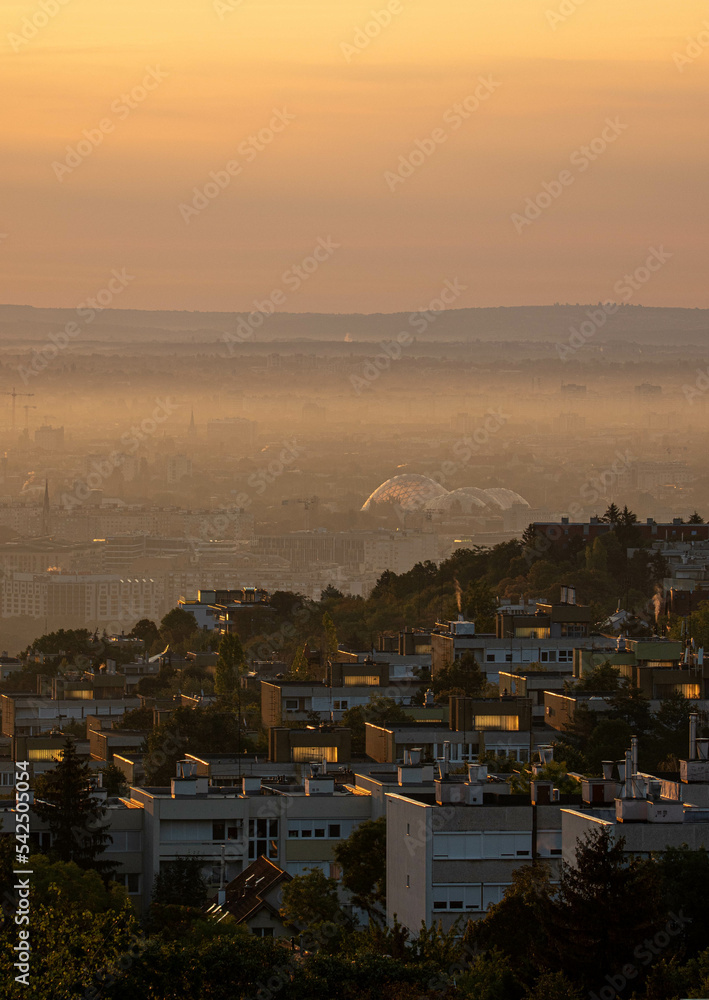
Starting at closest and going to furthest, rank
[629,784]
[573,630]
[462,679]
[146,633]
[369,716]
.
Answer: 1. [629,784]
2. [369,716]
3. [462,679]
4. [573,630]
5. [146,633]


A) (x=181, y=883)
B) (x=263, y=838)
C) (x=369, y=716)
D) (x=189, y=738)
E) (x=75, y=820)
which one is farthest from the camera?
(x=369, y=716)

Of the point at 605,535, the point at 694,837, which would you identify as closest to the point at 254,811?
the point at 694,837

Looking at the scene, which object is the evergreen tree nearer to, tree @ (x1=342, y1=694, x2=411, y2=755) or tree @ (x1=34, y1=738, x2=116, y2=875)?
tree @ (x1=342, y1=694, x2=411, y2=755)

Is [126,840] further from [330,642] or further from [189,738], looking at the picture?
[330,642]

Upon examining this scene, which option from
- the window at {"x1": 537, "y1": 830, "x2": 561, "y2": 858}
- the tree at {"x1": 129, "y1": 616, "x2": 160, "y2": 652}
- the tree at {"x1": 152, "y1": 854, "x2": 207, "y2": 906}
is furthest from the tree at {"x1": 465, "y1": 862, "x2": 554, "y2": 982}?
the tree at {"x1": 129, "y1": 616, "x2": 160, "y2": 652}

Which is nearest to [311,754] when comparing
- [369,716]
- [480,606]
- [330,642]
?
[369,716]

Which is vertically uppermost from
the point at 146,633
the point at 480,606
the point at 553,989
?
the point at 480,606
